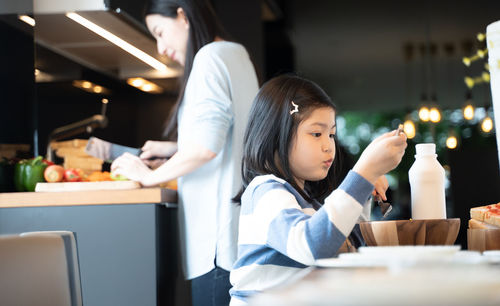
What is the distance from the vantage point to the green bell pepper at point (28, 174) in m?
2.60

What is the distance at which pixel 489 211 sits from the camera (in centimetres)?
133

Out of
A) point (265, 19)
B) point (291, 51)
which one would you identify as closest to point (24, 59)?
point (265, 19)

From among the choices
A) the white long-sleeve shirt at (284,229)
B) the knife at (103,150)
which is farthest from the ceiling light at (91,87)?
the white long-sleeve shirt at (284,229)

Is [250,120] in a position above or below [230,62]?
below

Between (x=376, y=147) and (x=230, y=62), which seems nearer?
(x=376, y=147)

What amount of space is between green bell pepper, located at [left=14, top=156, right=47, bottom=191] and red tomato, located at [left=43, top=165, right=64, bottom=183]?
0.07ft

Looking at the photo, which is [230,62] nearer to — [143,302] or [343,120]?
[143,302]

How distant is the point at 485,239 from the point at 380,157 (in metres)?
0.23

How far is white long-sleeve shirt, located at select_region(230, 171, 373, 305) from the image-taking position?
1185mm

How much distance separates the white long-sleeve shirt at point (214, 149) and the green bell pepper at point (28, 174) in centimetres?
62

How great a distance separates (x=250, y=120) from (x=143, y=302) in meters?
0.90

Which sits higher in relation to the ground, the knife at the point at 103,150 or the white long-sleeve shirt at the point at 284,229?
the knife at the point at 103,150

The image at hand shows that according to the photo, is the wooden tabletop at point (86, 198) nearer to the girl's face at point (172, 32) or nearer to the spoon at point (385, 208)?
the girl's face at point (172, 32)

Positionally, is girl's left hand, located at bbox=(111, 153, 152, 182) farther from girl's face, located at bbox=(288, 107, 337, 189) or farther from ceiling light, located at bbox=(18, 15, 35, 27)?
girl's face, located at bbox=(288, 107, 337, 189)
